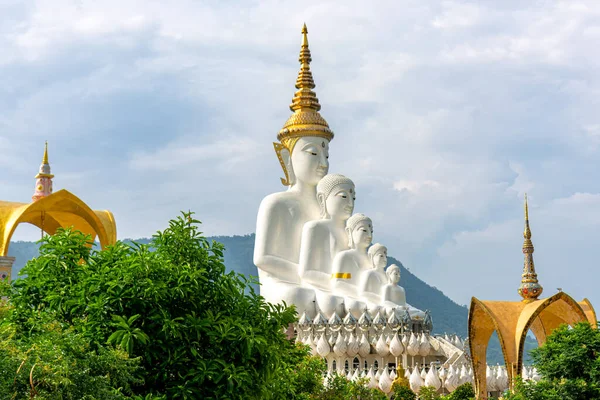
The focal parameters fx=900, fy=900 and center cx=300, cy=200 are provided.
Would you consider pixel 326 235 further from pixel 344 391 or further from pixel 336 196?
pixel 344 391

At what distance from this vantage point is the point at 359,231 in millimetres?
26922

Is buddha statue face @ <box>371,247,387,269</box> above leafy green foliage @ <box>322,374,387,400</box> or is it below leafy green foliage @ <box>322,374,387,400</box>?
above

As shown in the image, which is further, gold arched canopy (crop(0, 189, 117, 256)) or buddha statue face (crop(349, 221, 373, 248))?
buddha statue face (crop(349, 221, 373, 248))

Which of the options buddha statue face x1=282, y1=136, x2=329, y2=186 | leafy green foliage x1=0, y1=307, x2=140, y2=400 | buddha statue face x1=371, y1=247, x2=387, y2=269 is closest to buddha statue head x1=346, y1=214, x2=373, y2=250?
buddha statue face x1=371, y1=247, x2=387, y2=269

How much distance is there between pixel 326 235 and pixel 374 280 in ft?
6.90

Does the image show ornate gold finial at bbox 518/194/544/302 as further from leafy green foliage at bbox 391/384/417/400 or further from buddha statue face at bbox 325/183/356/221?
buddha statue face at bbox 325/183/356/221

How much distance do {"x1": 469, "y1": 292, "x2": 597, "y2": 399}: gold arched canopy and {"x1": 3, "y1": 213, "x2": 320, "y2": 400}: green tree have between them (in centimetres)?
624

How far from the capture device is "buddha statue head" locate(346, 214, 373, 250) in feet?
88.3

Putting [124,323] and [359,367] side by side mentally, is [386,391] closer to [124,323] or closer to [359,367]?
[359,367]

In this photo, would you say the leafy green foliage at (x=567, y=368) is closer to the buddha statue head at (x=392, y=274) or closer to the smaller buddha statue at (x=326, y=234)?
the buddha statue head at (x=392, y=274)

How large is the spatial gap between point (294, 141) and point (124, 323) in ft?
65.6

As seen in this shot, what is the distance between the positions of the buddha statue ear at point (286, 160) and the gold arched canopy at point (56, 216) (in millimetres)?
6499

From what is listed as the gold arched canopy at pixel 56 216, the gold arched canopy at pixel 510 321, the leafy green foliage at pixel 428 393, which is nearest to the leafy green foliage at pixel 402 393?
the leafy green foliage at pixel 428 393

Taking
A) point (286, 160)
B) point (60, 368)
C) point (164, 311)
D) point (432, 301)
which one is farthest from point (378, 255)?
point (432, 301)
